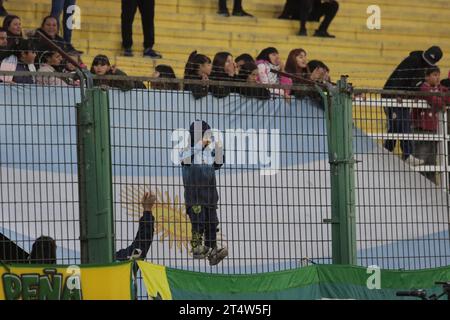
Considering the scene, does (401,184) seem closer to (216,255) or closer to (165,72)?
(216,255)

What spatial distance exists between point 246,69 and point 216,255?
4043 millimetres

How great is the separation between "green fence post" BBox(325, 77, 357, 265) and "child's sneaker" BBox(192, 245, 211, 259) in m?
1.21

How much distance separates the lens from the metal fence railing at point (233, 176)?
11062 millimetres

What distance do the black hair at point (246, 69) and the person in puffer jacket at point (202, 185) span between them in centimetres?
335

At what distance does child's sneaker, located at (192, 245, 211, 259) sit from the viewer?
11.6m

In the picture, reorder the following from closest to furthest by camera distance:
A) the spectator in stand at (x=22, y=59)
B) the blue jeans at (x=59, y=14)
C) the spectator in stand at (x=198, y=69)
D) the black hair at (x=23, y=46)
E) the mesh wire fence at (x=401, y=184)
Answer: the mesh wire fence at (x=401, y=184) < the spectator in stand at (x=22, y=59) < the black hair at (x=23, y=46) < the spectator in stand at (x=198, y=69) < the blue jeans at (x=59, y=14)

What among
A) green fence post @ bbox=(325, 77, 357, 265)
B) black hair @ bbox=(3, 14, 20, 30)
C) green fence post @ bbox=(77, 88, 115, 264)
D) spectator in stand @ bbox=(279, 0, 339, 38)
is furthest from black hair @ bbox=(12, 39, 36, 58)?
spectator in stand @ bbox=(279, 0, 339, 38)

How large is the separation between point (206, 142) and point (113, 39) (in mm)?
7185

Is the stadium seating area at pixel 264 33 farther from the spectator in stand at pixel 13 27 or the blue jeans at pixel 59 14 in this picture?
the spectator in stand at pixel 13 27

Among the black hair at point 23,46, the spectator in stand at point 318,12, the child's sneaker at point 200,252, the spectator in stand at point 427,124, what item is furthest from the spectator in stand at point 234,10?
the child's sneaker at point 200,252

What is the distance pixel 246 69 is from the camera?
15.2 metres

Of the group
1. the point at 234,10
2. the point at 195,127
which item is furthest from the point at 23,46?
the point at 234,10

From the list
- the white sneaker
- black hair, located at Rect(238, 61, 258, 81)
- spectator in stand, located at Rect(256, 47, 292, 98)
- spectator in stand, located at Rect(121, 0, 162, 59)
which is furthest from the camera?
spectator in stand, located at Rect(121, 0, 162, 59)

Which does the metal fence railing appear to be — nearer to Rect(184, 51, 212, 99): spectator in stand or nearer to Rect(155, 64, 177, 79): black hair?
Rect(184, 51, 212, 99): spectator in stand
